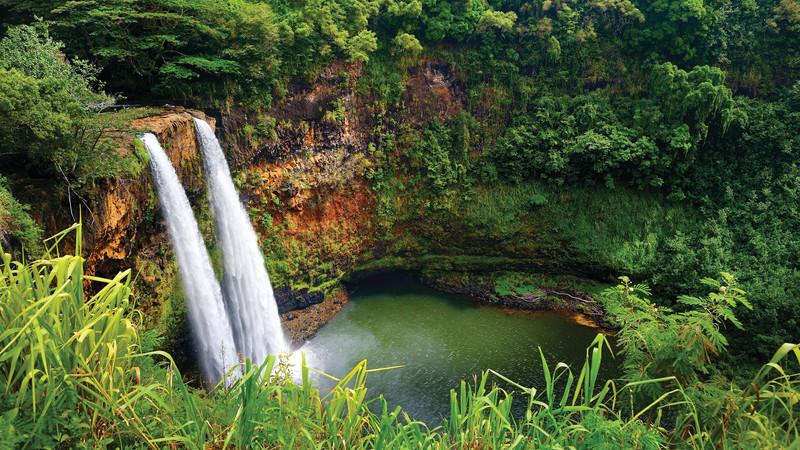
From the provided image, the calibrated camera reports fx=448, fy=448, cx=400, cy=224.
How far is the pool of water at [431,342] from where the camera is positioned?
10.6 metres

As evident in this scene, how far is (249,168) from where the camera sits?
38.2 feet

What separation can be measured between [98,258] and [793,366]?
12013 mm

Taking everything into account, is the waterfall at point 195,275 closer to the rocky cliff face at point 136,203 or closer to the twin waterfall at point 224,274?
the twin waterfall at point 224,274

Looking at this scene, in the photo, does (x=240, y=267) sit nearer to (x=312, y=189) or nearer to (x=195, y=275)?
(x=195, y=275)

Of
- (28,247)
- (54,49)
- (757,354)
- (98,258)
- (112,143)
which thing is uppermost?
(54,49)

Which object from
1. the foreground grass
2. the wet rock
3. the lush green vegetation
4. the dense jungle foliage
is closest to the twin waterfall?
the wet rock

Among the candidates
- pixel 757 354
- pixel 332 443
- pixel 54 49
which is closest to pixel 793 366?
pixel 757 354

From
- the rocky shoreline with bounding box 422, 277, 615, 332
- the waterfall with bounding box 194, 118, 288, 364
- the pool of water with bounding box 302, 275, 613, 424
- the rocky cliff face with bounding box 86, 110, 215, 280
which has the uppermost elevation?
the rocky cliff face with bounding box 86, 110, 215, 280

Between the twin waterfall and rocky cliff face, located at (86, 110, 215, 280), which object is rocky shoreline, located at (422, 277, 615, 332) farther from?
rocky cliff face, located at (86, 110, 215, 280)

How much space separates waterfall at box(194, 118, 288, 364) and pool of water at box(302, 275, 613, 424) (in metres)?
1.69

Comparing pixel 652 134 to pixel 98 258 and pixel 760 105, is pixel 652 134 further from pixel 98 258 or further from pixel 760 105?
pixel 98 258

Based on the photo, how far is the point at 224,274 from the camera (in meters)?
10.2

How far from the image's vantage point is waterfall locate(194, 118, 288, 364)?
9.51 m

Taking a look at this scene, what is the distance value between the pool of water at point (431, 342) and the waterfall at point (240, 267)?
1.69m
